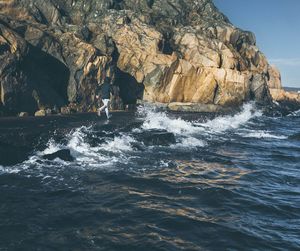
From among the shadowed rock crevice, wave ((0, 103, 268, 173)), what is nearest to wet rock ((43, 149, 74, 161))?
wave ((0, 103, 268, 173))

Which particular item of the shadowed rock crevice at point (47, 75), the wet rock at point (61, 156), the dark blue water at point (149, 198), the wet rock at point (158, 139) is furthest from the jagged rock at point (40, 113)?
the wet rock at point (61, 156)

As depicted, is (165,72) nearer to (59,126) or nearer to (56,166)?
(59,126)

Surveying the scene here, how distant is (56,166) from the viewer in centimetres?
1908

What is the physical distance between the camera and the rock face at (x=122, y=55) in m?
42.7

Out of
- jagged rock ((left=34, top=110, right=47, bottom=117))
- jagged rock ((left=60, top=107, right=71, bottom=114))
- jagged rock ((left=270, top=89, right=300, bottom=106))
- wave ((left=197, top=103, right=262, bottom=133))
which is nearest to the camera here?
wave ((left=197, top=103, right=262, bottom=133))

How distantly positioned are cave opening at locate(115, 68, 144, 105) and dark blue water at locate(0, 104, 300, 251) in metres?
31.2

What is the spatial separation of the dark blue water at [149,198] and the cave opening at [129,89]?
1230 inches

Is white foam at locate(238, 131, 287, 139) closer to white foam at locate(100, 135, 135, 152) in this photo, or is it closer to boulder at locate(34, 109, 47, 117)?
white foam at locate(100, 135, 135, 152)

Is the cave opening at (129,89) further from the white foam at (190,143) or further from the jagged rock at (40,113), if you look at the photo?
the white foam at (190,143)

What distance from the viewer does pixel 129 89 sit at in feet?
190

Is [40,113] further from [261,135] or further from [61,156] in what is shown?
[261,135]

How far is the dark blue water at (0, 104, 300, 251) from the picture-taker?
10836 mm

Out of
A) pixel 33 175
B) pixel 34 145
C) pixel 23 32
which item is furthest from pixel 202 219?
pixel 23 32

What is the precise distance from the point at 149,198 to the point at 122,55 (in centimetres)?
4642
